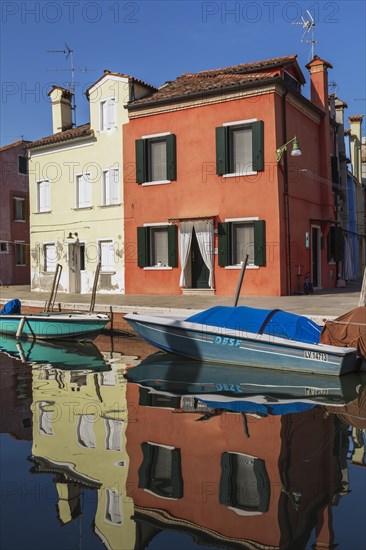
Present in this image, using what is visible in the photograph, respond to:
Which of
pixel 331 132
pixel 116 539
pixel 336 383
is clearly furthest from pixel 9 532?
pixel 331 132

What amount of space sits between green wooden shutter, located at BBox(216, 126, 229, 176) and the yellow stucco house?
14.7 feet

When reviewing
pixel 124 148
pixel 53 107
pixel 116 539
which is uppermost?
pixel 53 107

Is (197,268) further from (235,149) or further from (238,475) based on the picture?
(238,475)

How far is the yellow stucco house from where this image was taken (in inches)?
813

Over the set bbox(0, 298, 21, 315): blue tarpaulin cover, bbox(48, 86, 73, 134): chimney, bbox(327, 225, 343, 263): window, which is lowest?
bbox(0, 298, 21, 315): blue tarpaulin cover

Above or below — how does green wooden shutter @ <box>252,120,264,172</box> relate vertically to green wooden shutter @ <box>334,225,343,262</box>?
above

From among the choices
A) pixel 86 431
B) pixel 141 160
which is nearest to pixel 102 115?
pixel 141 160

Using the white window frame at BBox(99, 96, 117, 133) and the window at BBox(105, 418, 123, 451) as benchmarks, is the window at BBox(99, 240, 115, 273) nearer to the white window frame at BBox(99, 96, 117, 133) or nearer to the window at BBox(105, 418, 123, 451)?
the white window frame at BBox(99, 96, 117, 133)

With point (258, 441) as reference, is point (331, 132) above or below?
above

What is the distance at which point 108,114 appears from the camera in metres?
21.0

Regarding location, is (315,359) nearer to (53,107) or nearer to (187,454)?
(187,454)

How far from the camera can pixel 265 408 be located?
7531 millimetres

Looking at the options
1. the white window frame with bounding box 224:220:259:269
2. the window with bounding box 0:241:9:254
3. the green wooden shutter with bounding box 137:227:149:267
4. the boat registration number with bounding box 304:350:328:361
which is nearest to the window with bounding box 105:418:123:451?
the boat registration number with bounding box 304:350:328:361

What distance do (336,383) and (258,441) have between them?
3.34m
